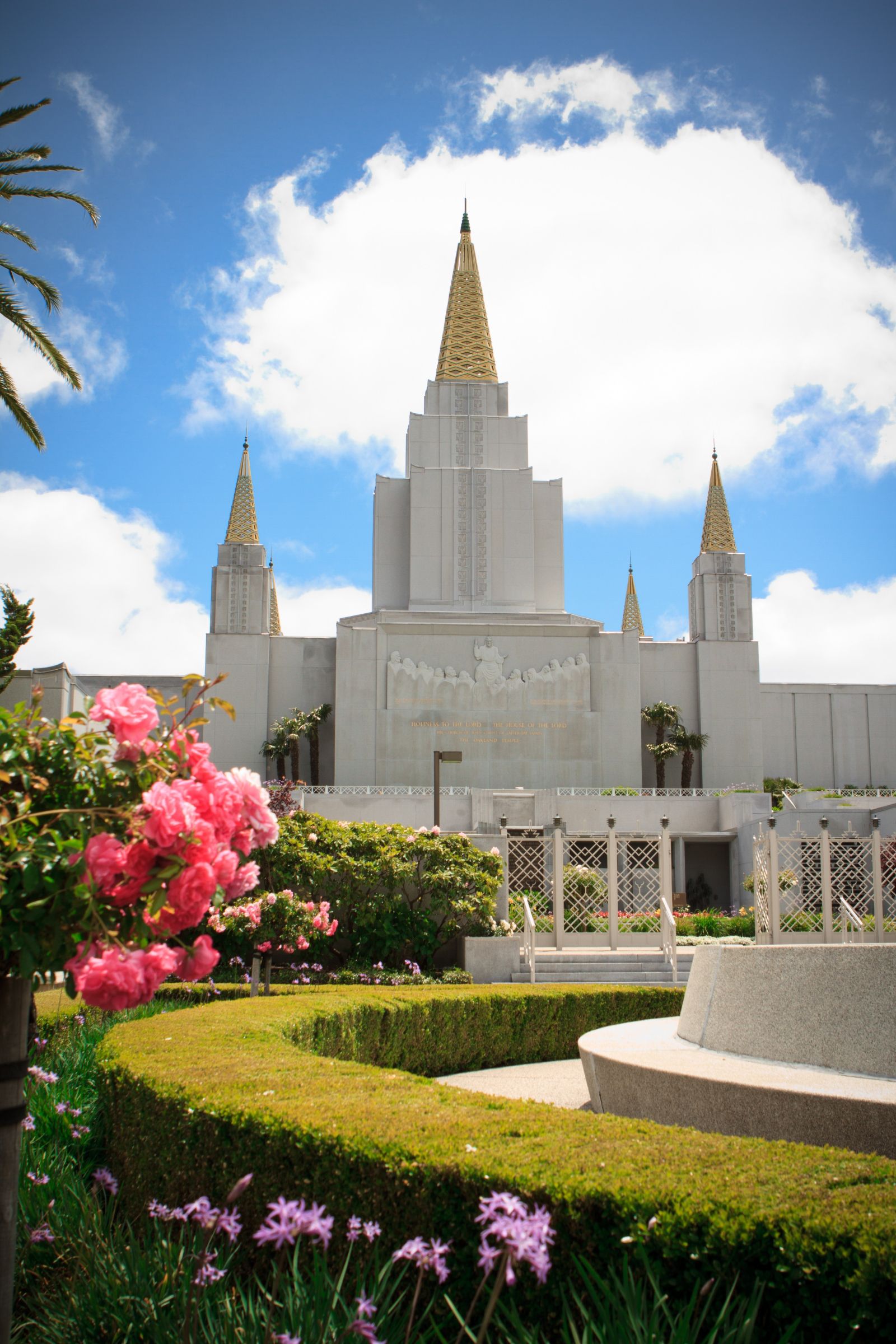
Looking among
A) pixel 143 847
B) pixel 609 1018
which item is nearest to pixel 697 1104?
pixel 143 847

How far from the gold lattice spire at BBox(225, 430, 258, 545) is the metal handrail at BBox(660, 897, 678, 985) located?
29.9m

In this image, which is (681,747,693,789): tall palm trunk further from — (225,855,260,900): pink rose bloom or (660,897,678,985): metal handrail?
(225,855,260,900): pink rose bloom

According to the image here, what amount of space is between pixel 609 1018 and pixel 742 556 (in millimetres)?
34911

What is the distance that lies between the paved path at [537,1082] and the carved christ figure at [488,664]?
2821cm

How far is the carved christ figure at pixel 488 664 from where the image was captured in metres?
39.2

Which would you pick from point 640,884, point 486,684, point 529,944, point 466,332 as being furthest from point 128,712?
point 466,332

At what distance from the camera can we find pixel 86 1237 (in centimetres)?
376

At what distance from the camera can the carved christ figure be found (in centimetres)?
3925

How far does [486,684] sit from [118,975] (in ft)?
121

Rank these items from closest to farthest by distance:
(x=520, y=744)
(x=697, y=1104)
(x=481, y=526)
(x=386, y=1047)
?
(x=697, y=1104) → (x=386, y=1047) → (x=520, y=744) → (x=481, y=526)

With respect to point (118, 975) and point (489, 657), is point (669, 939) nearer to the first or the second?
point (118, 975)

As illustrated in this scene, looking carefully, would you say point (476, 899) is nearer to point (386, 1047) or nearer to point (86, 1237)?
point (386, 1047)

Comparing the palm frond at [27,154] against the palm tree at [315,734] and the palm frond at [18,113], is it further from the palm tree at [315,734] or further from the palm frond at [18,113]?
the palm tree at [315,734]

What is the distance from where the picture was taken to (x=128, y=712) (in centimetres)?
265
